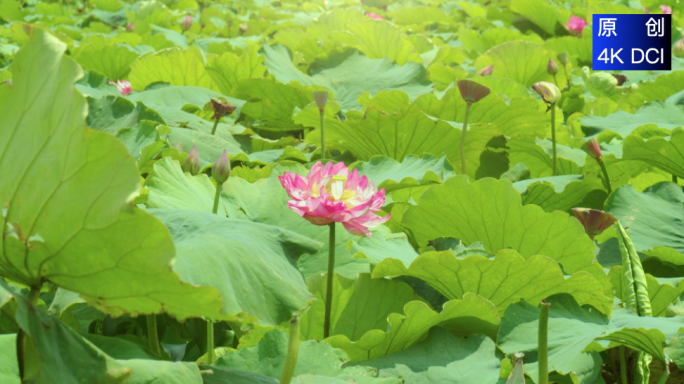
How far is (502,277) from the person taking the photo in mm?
785

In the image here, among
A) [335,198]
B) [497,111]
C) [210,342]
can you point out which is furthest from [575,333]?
[497,111]

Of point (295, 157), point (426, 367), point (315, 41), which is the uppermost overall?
point (315, 41)

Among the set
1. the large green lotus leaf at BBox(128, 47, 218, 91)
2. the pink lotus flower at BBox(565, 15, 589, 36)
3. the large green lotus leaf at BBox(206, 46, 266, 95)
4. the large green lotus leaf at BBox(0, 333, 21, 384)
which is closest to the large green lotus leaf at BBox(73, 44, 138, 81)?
the large green lotus leaf at BBox(128, 47, 218, 91)

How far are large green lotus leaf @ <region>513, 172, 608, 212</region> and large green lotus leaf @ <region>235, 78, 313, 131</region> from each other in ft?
2.02

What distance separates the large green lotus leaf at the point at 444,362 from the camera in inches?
27.1

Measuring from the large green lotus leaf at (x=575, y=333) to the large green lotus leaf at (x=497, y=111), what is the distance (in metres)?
0.69

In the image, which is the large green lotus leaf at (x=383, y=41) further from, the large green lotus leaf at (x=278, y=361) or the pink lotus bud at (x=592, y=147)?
the large green lotus leaf at (x=278, y=361)

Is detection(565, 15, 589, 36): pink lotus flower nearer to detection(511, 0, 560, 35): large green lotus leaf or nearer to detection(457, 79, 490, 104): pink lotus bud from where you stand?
detection(511, 0, 560, 35): large green lotus leaf

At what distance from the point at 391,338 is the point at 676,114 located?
1.11 meters

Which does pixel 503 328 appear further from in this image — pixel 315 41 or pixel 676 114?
pixel 315 41

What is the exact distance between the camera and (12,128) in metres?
0.42

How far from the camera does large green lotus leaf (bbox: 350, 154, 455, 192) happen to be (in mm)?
1053

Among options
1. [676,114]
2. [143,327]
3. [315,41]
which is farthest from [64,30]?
[676,114]

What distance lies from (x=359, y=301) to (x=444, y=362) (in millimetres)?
155
